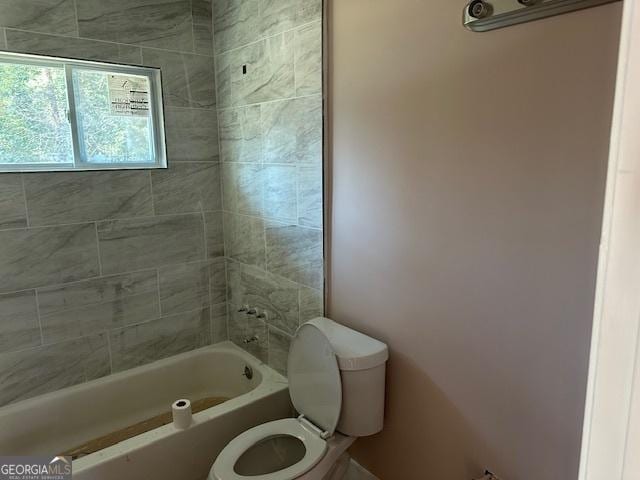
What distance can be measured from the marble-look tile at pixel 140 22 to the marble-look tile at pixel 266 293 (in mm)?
1326

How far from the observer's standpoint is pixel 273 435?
186cm

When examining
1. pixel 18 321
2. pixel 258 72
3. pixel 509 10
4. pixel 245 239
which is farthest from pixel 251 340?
pixel 509 10

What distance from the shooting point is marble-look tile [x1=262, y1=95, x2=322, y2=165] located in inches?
77.3

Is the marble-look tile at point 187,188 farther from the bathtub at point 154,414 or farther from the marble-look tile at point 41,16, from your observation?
the bathtub at point 154,414

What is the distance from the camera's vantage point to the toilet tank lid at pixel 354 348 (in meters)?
1.69

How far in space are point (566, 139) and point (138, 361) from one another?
243 centimetres

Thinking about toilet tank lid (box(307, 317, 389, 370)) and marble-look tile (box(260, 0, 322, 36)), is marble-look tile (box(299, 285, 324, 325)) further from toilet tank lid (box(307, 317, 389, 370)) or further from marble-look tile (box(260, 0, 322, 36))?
marble-look tile (box(260, 0, 322, 36))

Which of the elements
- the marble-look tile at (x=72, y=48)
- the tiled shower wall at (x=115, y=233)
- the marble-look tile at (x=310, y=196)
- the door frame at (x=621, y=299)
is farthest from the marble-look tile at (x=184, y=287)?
the door frame at (x=621, y=299)

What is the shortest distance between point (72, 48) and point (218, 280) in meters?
1.48

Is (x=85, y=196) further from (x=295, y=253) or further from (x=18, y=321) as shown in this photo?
(x=295, y=253)

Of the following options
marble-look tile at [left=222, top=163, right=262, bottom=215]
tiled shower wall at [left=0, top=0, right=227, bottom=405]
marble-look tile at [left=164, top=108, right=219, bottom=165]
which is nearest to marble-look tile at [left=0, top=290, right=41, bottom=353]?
tiled shower wall at [left=0, top=0, right=227, bottom=405]

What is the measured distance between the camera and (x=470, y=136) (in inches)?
55.8

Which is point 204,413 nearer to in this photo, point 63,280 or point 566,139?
point 63,280

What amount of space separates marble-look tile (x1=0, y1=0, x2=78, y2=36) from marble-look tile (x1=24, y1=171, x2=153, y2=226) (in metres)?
0.68
